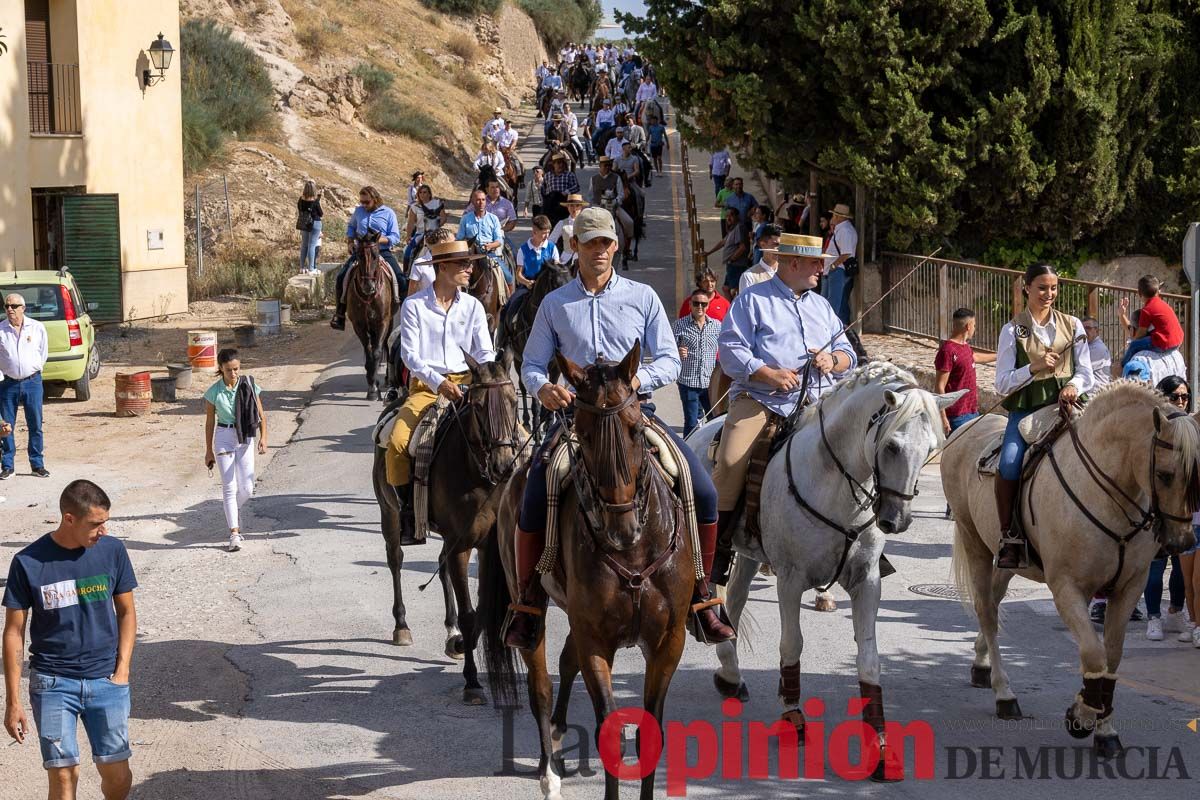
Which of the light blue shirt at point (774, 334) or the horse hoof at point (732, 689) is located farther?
the horse hoof at point (732, 689)

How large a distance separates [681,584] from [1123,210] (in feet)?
59.3

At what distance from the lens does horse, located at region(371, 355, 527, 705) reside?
31.7 feet

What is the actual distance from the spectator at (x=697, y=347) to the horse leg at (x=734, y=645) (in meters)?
6.45

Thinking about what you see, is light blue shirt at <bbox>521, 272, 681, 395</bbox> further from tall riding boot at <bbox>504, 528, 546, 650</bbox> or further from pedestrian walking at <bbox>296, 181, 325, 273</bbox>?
pedestrian walking at <bbox>296, 181, 325, 273</bbox>

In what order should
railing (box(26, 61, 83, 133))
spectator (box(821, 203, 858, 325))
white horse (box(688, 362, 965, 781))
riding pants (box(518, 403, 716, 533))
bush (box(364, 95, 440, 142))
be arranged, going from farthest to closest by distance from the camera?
bush (box(364, 95, 440, 142)) → railing (box(26, 61, 83, 133)) → spectator (box(821, 203, 858, 325)) → white horse (box(688, 362, 965, 781)) → riding pants (box(518, 403, 716, 533))

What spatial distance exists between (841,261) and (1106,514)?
591 inches

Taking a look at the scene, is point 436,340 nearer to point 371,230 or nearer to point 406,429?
point 406,429

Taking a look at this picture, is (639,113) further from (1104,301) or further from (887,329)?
(1104,301)

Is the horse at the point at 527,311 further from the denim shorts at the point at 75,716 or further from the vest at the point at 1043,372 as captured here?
the denim shorts at the point at 75,716

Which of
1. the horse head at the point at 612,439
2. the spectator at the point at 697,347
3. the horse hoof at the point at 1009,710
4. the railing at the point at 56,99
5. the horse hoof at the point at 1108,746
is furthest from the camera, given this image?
the railing at the point at 56,99

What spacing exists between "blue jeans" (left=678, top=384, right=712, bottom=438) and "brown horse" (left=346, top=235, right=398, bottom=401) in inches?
254

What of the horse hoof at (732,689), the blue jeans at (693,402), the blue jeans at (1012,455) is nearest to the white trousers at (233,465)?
the blue jeans at (693,402)

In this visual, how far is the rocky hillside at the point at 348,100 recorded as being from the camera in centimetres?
3828

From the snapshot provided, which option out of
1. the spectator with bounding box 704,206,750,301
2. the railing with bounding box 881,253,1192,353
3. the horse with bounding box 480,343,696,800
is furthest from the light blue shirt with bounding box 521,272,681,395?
the spectator with bounding box 704,206,750,301
